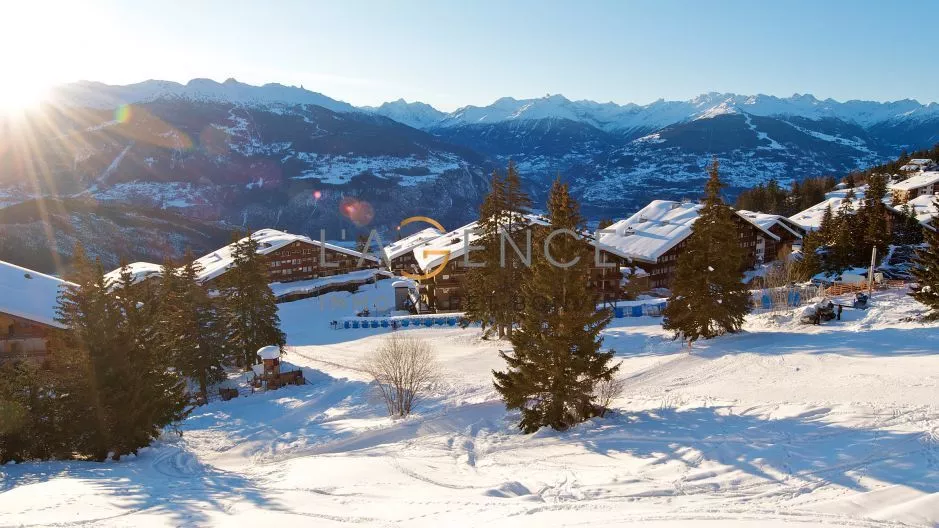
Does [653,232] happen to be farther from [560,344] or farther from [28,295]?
[28,295]

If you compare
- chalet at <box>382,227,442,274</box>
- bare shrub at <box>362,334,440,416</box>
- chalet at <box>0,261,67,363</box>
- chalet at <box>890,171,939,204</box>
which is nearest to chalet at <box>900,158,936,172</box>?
chalet at <box>890,171,939,204</box>

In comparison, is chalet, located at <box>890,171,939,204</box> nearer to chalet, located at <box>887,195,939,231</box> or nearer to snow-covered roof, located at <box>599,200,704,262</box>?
chalet, located at <box>887,195,939,231</box>

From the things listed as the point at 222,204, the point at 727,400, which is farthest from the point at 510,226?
the point at 222,204

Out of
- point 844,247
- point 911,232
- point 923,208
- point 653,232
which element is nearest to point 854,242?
point 844,247

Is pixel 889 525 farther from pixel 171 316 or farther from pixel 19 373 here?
pixel 171 316

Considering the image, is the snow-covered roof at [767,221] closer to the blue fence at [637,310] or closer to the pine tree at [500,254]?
the blue fence at [637,310]

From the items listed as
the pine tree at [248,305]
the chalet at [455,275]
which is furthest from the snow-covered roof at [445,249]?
the pine tree at [248,305]
